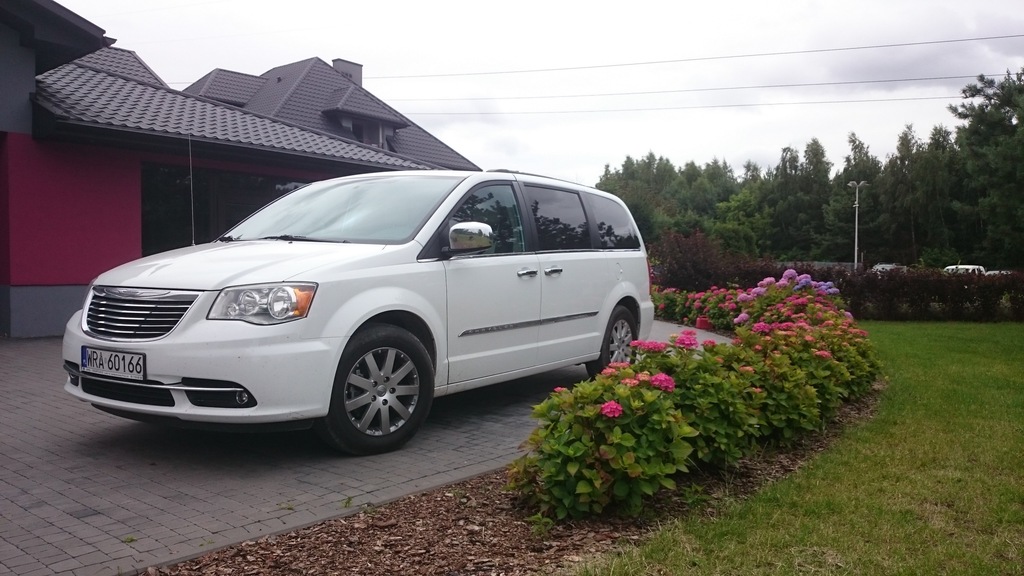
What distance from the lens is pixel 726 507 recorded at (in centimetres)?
400

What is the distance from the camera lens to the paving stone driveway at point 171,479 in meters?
3.62

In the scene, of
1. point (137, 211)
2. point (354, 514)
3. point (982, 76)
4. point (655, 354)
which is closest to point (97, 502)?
point (354, 514)

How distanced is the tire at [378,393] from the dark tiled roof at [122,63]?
16.8m

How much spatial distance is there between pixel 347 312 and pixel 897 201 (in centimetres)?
6600

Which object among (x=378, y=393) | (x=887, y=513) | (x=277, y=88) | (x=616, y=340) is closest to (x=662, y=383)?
(x=887, y=513)

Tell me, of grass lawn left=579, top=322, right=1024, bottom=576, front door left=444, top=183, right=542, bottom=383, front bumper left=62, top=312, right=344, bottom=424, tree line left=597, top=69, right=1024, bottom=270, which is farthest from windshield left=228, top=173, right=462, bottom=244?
tree line left=597, top=69, right=1024, bottom=270

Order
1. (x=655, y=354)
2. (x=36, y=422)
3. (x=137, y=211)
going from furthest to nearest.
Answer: (x=137, y=211)
(x=36, y=422)
(x=655, y=354)

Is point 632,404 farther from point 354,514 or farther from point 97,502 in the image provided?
point 97,502

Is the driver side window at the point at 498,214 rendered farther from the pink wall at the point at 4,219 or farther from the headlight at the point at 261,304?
the pink wall at the point at 4,219

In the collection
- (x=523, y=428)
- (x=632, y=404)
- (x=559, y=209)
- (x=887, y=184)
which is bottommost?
(x=523, y=428)

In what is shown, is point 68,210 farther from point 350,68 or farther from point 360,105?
point 350,68

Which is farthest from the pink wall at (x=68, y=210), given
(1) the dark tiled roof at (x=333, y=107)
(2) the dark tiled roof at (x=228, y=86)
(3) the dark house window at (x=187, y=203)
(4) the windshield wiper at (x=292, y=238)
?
(2) the dark tiled roof at (x=228, y=86)

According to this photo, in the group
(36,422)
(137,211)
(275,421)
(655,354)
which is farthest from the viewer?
(137,211)

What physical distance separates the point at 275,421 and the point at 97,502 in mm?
953
